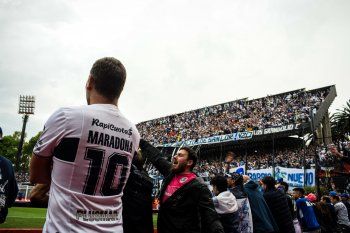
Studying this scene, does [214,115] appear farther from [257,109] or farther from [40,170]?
[40,170]

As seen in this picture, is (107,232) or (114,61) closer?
(107,232)

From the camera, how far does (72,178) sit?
5.91ft

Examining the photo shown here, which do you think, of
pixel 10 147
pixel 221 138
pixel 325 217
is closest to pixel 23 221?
pixel 325 217

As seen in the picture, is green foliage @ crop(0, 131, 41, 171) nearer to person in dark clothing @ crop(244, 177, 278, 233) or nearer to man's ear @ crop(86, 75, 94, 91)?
person in dark clothing @ crop(244, 177, 278, 233)

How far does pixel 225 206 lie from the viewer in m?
5.17

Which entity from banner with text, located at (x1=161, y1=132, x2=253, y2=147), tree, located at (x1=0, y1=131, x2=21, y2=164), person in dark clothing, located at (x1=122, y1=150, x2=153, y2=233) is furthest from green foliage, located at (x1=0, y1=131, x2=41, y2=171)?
person in dark clothing, located at (x1=122, y1=150, x2=153, y2=233)

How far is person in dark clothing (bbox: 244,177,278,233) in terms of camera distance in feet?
19.0

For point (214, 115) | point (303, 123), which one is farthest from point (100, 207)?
point (214, 115)

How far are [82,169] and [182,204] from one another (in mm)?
2130

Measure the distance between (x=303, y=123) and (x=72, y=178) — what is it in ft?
95.5

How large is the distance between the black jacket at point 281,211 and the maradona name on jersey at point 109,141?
5059mm

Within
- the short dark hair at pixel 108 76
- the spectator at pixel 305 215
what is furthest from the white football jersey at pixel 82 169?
the spectator at pixel 305 215

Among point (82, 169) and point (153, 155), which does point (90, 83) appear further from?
point (153, 155)

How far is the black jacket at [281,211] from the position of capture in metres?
6.38
